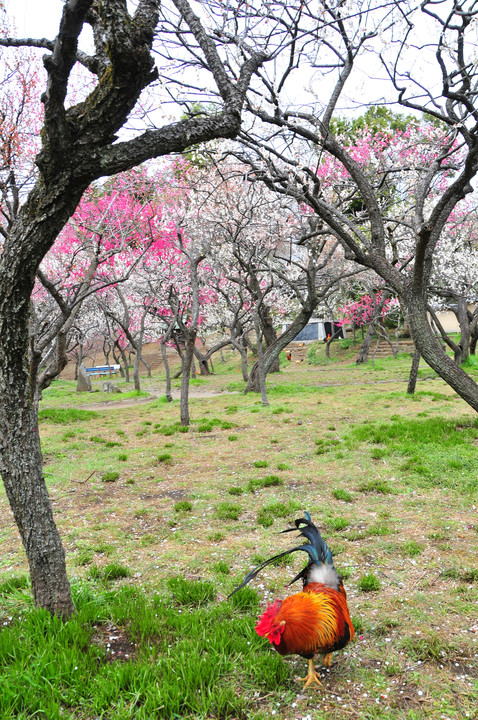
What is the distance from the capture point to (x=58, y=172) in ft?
8.80

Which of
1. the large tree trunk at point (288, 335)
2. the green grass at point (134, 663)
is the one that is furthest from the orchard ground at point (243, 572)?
the large tree trunk at point (288, 335)

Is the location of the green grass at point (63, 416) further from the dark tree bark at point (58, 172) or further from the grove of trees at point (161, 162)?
the dark tree bark at point (58, 172)

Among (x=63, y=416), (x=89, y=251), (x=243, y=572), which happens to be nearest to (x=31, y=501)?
(x=243, y=572)

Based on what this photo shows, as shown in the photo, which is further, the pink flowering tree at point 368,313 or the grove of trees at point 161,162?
the pink flowering tree at point 368,313

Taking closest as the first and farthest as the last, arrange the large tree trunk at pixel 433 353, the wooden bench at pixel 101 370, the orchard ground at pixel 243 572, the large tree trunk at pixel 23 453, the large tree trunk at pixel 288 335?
the orchard ground at pixel 243 572 < the large tree trunk at pixel 23 453 < the large tree trunk at pixel 433 353 < the large tree trunk at pixel 288 335 < the wooden bench at pixel 101 370

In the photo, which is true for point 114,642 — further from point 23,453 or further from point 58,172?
point 58,172

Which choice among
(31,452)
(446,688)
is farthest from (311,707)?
(31,452)

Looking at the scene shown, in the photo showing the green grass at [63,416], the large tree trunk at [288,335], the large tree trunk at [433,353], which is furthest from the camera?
the large tree trunk at [288,335]

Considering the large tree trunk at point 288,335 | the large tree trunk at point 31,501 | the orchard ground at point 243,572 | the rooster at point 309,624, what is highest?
the large tree trunk at point 288,335

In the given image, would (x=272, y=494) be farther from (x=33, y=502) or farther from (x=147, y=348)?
(x=147, y=348)

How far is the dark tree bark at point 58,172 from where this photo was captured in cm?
260

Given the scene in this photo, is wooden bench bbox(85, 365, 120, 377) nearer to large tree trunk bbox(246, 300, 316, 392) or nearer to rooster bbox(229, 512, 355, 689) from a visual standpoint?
large tree trunk bbox(246, 300, 316, 392)

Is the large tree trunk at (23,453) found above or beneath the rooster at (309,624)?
above

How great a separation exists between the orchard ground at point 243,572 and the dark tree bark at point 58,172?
652 millimetres
